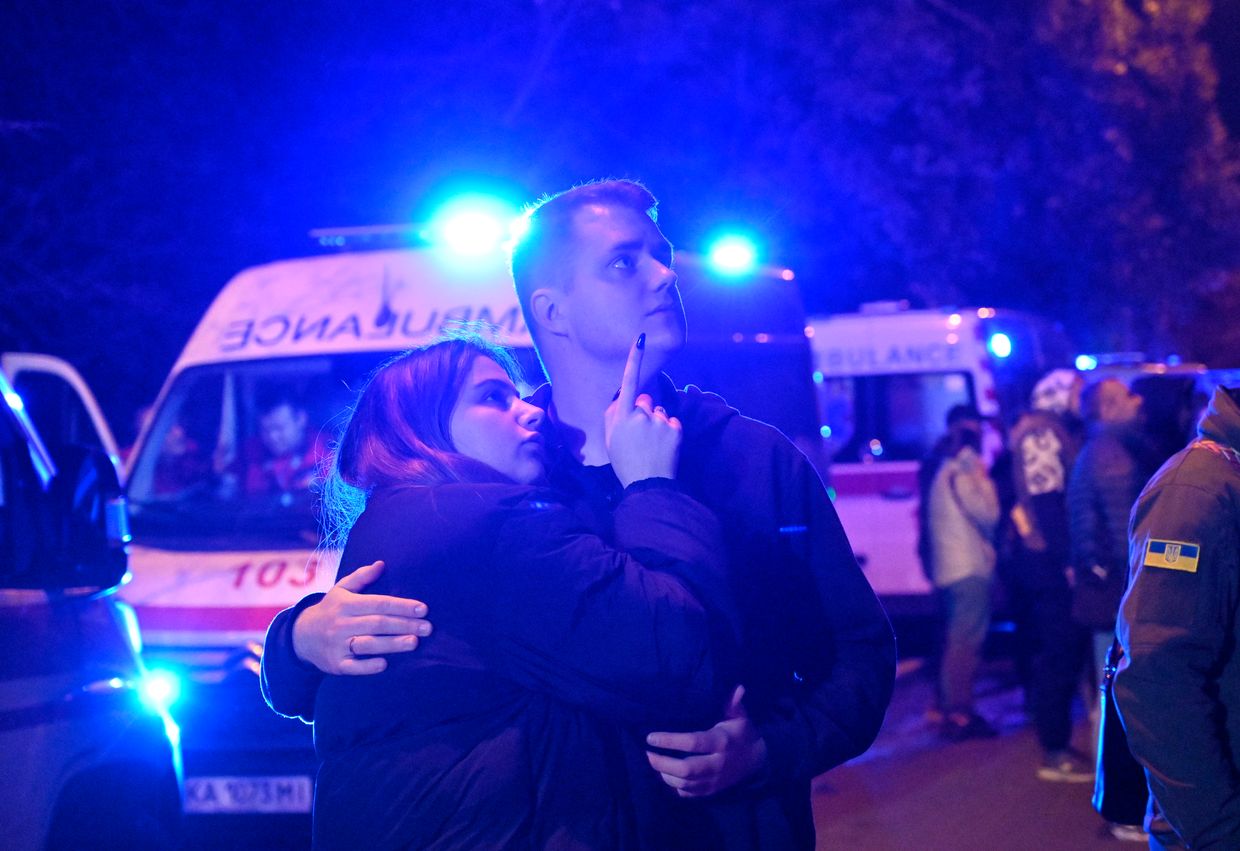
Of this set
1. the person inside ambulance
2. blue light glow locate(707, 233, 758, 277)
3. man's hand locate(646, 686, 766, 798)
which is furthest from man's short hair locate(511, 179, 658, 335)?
blue light glow locate(707, 233, 758, 277)

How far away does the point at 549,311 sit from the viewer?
260 cm

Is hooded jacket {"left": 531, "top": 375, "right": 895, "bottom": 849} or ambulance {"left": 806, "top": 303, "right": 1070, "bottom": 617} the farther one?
ambulance {"left": 806, "top": 303, "right": 1070, "bottom": 617}

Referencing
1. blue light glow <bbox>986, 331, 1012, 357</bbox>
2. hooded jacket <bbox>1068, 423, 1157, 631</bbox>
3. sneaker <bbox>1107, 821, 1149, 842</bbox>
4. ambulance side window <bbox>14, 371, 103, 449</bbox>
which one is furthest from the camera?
blue light glow <bbox>986, 331, 1012, 357</bbox>

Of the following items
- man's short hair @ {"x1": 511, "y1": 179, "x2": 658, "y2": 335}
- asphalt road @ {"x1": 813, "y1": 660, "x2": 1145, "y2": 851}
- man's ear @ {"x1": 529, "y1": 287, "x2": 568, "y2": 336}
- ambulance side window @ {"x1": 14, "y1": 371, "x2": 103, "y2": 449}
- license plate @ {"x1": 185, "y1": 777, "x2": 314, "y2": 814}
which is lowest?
asphalt road @ {"x1": 813, "y1": 660, "x2": 1145, "y2": 851}

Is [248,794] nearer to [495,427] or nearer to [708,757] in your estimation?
[495,427]

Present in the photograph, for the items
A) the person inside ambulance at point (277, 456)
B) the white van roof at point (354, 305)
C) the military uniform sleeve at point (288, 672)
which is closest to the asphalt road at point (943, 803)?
the person inside ambulance at point (277, 456)

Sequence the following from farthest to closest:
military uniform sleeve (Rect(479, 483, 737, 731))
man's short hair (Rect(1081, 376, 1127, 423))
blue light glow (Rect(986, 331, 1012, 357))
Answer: blue light glow (Rect(986, 331, 1012, 357))
man's short hair (Rect(1081, 376, 1127, 423))
military uniform sleeve (Rect(479, 483, 737, 731))

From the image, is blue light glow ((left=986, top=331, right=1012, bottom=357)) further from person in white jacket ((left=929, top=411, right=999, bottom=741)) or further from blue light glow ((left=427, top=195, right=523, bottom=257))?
blue light glow ((left=427, top=195, right=523, bottom=257))

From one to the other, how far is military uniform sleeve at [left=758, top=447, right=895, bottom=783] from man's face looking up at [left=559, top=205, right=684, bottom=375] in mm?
339

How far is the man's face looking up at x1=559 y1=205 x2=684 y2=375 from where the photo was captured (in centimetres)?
247

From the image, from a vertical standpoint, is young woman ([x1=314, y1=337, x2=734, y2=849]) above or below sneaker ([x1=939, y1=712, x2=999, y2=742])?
above

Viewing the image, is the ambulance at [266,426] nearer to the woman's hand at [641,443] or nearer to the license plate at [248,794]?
the license plate at [248,794]

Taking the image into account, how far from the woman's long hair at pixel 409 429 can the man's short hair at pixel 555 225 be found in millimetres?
288

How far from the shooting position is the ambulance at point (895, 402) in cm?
1009
